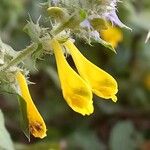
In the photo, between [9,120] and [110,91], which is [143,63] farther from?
[110,91]

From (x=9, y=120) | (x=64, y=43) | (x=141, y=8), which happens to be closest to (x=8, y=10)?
(x=9, y=120)

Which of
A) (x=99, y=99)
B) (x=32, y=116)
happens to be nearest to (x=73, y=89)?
(x=32, y=116)

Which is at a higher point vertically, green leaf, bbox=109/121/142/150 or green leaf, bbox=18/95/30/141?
green leaf, bbox=18/95/30/141

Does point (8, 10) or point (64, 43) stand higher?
point (64, 43)

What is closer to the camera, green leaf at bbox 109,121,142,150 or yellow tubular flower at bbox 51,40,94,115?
yellow tubular flower at bbox 51,40,94,115

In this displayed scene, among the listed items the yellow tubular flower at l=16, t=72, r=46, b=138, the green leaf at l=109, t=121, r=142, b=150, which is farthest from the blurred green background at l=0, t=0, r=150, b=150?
the yellow tubular flower at l=16, t=72, r=46, b=138

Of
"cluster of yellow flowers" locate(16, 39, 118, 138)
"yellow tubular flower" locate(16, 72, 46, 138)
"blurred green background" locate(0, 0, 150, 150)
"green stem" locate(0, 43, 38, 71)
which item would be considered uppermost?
"green stem" locate(0, 43, 38, 71)

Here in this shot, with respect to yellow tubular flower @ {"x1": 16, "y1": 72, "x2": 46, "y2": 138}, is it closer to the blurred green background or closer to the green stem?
the green stem

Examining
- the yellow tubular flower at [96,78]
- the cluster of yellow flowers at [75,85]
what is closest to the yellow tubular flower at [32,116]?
the cluster of yellow flowers at [75,85]
